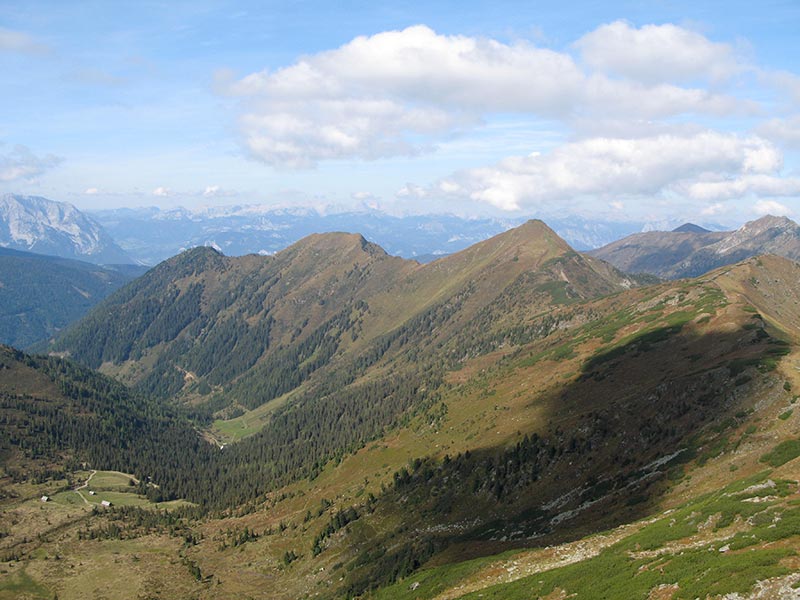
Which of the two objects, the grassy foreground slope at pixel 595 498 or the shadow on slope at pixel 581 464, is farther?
the shadow on slope at pixel 581 464

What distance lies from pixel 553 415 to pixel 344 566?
7274 centimetres

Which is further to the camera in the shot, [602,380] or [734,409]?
[602,380]

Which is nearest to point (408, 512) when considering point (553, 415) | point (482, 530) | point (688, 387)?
point (482, 530)

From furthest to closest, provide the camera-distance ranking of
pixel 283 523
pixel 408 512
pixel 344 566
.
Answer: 1. pixel 283 523
2. pixel 408 512
3. pixel 344 566

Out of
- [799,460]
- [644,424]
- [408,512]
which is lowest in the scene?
[408,512]

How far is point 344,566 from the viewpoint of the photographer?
463 feet

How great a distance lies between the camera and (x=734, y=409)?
11300 centimetres

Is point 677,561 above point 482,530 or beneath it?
above

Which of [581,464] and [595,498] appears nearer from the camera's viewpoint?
[595,498]

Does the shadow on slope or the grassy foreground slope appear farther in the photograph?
the shadow on slope

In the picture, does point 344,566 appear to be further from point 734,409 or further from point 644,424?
point 734,409

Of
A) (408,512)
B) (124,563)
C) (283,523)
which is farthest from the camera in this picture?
(283,523)

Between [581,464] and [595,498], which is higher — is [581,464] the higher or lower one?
the higher one

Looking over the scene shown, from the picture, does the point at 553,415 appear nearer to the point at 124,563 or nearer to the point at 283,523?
the point at 283,523
